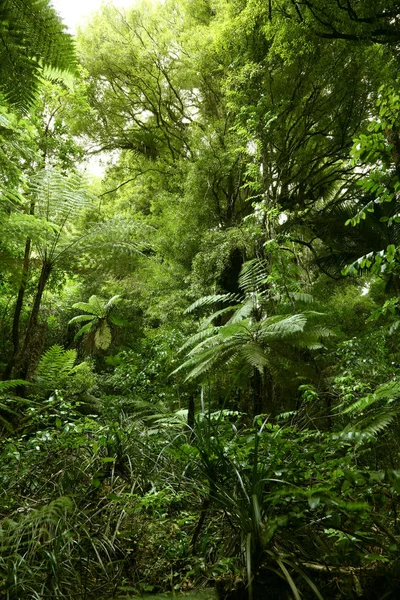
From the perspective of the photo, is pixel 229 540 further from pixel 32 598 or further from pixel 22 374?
pixel 22 374

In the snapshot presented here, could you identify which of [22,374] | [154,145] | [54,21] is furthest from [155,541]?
[154,145]

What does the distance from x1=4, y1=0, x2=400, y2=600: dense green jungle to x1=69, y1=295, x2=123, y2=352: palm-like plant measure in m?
0.06

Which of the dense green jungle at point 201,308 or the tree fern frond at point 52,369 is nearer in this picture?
the dense green jungle at point 201,308

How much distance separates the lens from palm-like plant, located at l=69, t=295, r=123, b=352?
764cm

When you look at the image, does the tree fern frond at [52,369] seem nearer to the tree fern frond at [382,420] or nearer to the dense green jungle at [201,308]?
the dense green jungle at [201,308]

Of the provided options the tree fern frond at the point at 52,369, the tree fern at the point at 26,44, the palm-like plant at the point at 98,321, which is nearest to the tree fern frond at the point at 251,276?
the tree fern frond at the point at 52,369

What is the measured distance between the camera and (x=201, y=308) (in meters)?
6.65

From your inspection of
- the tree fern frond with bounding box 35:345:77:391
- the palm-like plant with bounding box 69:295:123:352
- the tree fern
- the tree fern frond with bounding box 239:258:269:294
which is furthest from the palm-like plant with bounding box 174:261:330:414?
the palm-like plant with bounding box 69:295:123:352

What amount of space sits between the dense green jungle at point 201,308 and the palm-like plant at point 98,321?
0.18ft

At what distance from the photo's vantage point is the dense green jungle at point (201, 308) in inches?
53.7

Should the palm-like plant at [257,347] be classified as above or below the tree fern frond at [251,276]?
below

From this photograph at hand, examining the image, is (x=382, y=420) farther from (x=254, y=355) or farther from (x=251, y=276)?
(x=251, y=276)

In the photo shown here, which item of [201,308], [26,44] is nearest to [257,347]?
[26,44]

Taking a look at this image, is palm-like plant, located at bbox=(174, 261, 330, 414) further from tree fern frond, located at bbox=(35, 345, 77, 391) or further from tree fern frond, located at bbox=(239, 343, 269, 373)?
tree fern frond, located at bbox=(35, 345, 77, 391)
